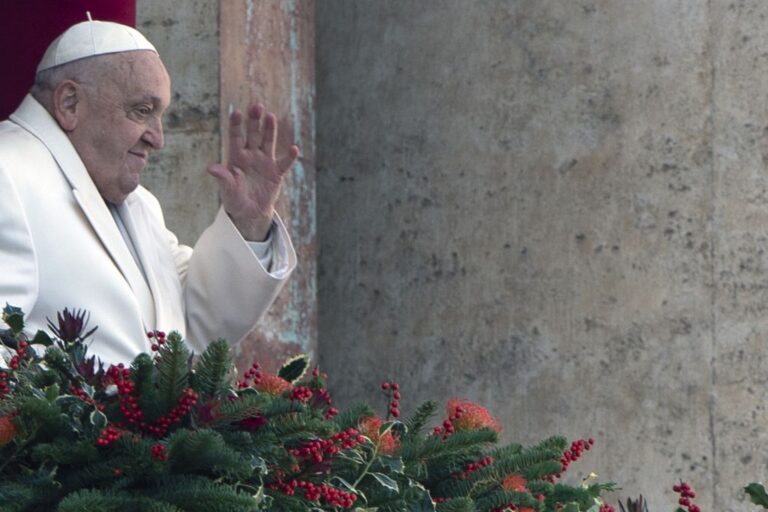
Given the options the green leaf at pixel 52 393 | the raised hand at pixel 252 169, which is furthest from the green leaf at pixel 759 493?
the raised hand at pixel 252 169

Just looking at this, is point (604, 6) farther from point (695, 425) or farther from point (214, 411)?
point (214, 411)

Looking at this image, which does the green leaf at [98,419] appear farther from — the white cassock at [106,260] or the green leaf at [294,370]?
the white cassock at [106,260]

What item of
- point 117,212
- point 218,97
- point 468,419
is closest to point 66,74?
point 117,212

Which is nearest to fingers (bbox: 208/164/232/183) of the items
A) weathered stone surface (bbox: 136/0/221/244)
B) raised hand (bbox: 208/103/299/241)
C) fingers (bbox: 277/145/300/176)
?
raised hand (bbox: 208/103/299/241)

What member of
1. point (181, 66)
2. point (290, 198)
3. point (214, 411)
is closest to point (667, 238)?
point (290, 198)

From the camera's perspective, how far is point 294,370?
247 cm

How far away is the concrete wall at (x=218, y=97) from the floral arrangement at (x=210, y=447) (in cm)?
256

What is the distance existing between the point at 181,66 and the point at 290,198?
0.61 metres

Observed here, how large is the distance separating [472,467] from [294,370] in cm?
30

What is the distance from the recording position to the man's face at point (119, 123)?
139 inches

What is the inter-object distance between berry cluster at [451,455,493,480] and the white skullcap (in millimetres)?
1573

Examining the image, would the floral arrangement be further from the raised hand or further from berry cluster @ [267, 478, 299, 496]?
the raised hand

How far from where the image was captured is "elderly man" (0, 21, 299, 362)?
3.42m

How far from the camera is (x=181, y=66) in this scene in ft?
16.5
